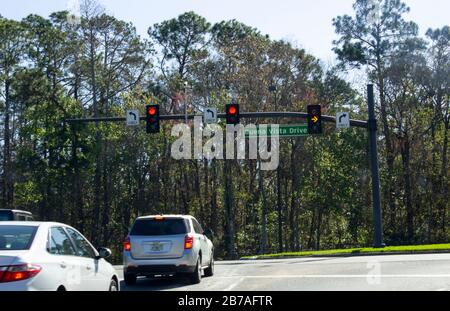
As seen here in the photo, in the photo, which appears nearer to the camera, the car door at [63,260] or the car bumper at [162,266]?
the car door at [63,260]

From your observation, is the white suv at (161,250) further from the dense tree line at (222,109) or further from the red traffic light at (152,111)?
the dense tree line at (222,109)

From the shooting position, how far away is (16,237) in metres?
10.2

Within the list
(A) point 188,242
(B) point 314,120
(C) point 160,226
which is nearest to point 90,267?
(A) point 188,242

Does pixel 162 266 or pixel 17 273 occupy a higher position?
pixel 17 273

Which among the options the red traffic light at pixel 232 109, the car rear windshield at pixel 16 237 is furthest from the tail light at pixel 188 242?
the red traffic light at pixel 232 109

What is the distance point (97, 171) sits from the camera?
61.5 m

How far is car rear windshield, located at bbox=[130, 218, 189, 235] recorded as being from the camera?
60.4 ft

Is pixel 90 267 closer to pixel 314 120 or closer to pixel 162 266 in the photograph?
pixel 162 266

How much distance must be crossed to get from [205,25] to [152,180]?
581 inches

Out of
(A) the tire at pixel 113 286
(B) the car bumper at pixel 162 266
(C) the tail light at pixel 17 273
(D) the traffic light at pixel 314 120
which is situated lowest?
(B) the car bumper at pixel 162 266

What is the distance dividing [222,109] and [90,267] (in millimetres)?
45364

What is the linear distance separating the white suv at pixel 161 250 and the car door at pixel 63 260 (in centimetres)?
715

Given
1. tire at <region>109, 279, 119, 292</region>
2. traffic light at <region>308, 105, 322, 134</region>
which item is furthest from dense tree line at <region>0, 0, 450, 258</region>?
tire at <region>109, 279, 119, 292</region>

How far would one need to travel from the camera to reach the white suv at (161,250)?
18.1 meters
